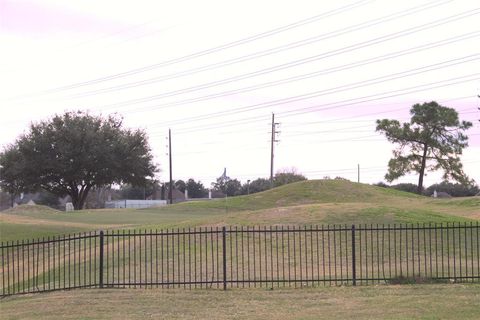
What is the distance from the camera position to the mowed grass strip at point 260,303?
32.8 ft

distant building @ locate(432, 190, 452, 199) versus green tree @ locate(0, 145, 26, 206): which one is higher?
green tree @ locate(0, 145, 26, 206)

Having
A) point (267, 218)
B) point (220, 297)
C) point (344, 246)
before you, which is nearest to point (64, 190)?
point (267, 218)

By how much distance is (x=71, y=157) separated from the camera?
207ft

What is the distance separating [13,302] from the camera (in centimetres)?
1284

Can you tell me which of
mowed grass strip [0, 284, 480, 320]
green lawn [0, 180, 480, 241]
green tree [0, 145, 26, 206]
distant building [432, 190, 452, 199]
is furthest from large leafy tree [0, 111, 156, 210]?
mowed grass strip [0, 284, 480, 320]

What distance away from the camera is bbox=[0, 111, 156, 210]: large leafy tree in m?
62.7

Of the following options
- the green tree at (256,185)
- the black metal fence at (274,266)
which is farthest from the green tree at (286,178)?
the black metal fence at (274,266)

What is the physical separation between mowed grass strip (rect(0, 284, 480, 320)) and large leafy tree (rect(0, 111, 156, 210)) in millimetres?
51154

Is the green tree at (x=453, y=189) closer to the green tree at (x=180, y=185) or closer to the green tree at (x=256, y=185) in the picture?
the green tree at (x=256, y=185)

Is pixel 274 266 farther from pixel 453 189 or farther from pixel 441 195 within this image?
pixel 453 189

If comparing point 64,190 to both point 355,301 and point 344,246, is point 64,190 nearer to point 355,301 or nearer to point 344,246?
point 344,246

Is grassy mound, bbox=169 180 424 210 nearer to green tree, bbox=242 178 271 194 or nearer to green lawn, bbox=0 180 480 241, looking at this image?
green lawn, bbox=0 180 480 241

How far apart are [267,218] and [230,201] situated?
29380 millimetres

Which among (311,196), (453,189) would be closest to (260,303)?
(311,196)
